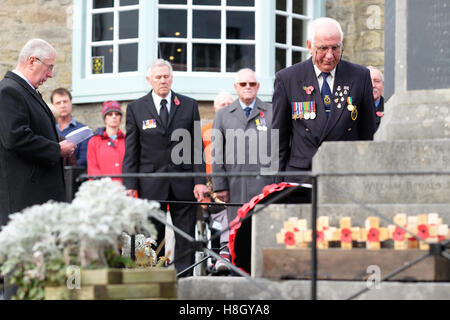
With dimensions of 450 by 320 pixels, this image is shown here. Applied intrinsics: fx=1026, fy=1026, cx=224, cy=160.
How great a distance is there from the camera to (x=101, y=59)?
14.7 metres

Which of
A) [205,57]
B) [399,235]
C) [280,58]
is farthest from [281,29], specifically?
[399,235]

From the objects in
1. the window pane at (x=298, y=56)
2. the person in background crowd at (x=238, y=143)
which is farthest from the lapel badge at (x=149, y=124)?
the window pane at (x=298, y=56)

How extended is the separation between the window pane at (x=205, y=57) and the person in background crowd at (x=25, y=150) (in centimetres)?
688

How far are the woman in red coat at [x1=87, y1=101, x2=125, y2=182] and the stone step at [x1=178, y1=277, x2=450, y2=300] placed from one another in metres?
4.96

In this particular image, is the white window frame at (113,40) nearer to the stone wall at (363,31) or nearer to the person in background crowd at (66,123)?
the person in background crowd at (66,123)

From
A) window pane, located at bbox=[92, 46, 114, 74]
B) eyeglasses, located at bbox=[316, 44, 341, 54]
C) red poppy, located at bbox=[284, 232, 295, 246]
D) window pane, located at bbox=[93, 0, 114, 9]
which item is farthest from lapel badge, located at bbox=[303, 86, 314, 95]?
window pane, located at bbox=[93, 0, 114, 9]

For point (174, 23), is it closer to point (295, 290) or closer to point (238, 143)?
point (238, 143)

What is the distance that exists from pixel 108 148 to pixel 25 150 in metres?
4.05

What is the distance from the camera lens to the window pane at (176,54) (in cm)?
1439

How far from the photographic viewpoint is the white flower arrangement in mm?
5180

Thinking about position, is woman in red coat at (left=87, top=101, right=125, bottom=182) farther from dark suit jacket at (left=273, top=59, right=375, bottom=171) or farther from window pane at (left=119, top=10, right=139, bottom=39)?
dark suit jacket at (left=273, top=59, right=375, bottom=171)

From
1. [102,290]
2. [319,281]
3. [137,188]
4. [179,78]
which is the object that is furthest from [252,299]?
[179,78]

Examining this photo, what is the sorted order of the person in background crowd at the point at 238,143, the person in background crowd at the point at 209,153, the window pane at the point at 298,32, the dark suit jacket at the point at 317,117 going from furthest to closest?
1. the window pane at the point at 298,32
2. the person in background crowd at the point at 209,153
3. the person in background crowd at the point at 238,143
4. the dark suit jacket at the point at 317,117

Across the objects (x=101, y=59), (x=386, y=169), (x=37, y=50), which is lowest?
(x=386, y=169)
